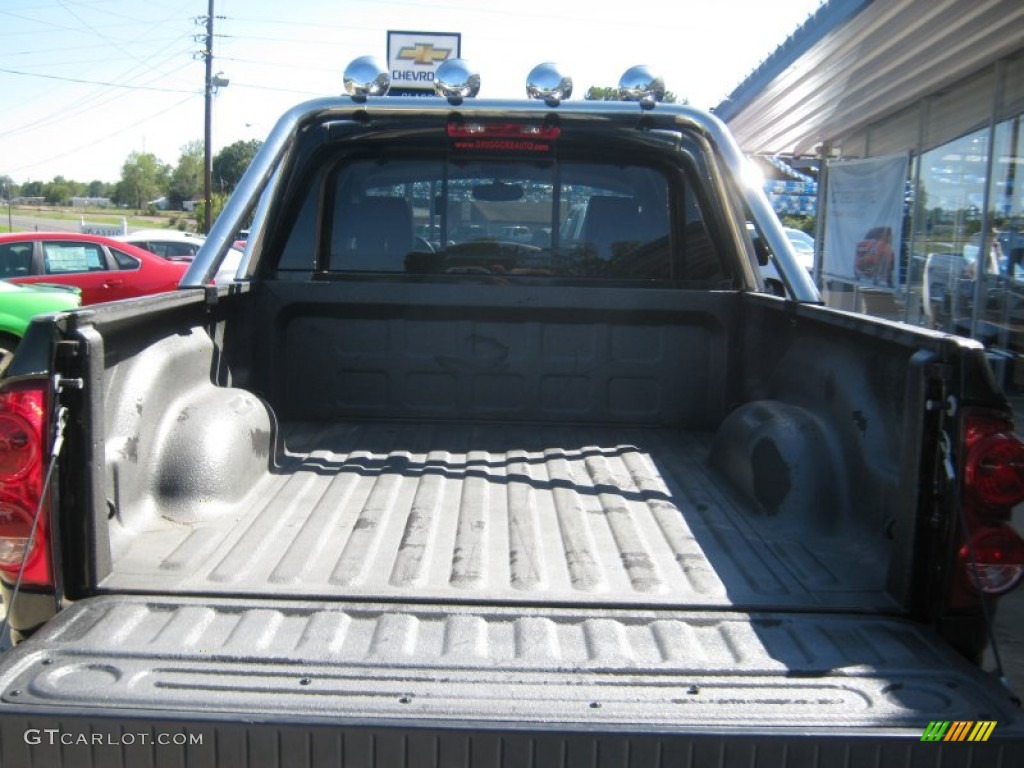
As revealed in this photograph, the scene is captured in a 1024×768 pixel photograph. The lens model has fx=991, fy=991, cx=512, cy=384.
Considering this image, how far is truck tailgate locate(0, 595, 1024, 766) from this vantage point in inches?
69.9

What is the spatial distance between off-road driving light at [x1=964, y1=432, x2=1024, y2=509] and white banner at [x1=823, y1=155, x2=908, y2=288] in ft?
38.4

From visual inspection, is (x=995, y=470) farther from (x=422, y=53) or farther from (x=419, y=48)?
(x=419, y=48)

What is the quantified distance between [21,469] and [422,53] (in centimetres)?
1727

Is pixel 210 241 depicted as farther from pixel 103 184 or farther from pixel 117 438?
pixel 103 184

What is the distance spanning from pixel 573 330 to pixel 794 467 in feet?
4.23

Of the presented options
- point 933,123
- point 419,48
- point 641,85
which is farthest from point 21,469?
point 419,48

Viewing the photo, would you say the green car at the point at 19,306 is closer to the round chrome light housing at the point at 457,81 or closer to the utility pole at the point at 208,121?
the round chrome light housing at the point at 457,81

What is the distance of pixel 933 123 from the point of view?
12.4 metres

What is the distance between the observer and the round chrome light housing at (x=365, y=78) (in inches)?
155

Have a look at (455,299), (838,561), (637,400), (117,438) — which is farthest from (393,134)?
(838,561)

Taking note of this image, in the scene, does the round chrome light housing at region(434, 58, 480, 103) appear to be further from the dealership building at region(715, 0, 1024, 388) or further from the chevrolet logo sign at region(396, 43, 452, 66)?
the chevrolet logo sign at region(396, 43, 452, 66)

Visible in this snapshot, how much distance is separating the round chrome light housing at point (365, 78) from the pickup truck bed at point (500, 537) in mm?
1408

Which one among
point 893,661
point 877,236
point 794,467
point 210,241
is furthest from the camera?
point 877,236

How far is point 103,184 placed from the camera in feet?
416
